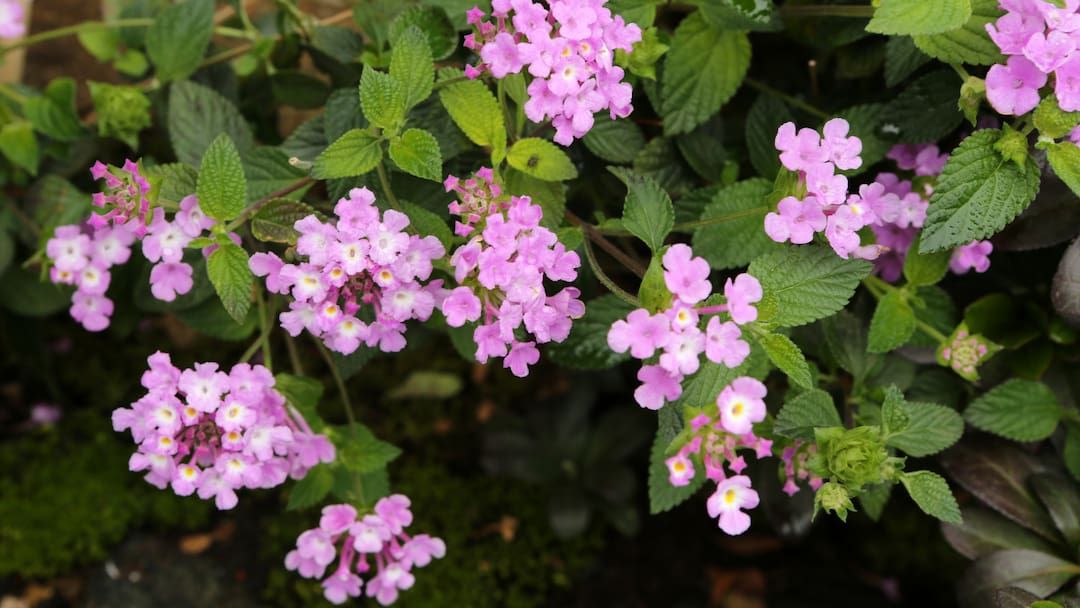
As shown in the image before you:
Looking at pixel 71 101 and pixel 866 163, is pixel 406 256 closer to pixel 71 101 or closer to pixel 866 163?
pixel 866 163

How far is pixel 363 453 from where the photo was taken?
1297 mm

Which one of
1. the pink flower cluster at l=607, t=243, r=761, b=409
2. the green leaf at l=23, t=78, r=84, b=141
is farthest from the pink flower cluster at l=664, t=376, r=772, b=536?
the green leaf at l=23, t=78, r=84, b=141

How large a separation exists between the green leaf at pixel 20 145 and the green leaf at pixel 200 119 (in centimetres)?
29

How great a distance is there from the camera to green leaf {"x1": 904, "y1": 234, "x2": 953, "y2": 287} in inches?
49.8

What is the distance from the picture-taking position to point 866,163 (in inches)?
51.9

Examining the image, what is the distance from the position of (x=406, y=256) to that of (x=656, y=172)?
50cm

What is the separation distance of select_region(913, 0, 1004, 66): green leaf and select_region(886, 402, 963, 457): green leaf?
1.42ft

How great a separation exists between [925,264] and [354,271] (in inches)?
30.1

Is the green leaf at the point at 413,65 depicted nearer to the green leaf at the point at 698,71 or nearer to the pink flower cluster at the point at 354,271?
the pink flower cluster at the point at 354,271

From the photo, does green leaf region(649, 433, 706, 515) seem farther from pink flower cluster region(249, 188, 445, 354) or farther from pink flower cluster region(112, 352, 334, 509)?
pink flower cluster region(112, 352, 334, 509)

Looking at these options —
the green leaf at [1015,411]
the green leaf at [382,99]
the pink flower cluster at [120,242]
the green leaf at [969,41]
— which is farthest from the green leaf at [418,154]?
the green leaf at [1015,411]

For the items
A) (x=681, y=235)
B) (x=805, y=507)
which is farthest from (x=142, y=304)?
(x=805, y=507)

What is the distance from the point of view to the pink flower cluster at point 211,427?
3.46 ft

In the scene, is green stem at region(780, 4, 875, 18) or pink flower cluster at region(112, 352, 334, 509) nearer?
pink flower cluster at region(112, 352, 334, 509)
